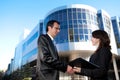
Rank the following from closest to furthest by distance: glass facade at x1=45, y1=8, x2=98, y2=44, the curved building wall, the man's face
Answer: the man's face
the curved building wall
glass facade at x1=45, y1=8, x2=98, y2=44

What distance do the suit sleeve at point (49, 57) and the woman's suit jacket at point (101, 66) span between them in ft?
1.39

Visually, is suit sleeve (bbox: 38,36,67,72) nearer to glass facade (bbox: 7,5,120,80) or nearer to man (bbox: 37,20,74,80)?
man (bbox: 37,20,74,80)

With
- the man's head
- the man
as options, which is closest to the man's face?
the man's head

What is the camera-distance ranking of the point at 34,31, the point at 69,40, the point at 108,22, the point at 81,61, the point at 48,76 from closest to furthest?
the point at 48,76 < the point at 81,61 < the point at 69,40 < the point at 108,22 < the point at 34,31

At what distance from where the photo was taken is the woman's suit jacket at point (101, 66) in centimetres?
296

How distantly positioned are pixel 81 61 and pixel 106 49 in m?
0.47

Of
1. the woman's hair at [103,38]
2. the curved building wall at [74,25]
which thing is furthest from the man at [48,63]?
the curved building wall at [74,25]

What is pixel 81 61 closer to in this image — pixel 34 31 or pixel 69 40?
pixel 69 40

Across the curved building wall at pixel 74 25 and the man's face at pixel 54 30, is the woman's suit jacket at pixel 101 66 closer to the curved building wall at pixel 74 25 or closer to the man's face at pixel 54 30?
the man's face at pixel 54 30

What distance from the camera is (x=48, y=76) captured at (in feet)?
9.03

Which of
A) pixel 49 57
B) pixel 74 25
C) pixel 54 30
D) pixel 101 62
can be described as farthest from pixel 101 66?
pixel 74 25

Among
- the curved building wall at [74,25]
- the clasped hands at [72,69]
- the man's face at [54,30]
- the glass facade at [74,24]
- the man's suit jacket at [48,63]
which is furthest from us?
the glass facade at [74,24]

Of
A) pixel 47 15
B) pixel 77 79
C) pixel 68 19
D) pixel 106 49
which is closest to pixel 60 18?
pixel 68 19

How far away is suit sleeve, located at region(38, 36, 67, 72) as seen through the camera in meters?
2.81
